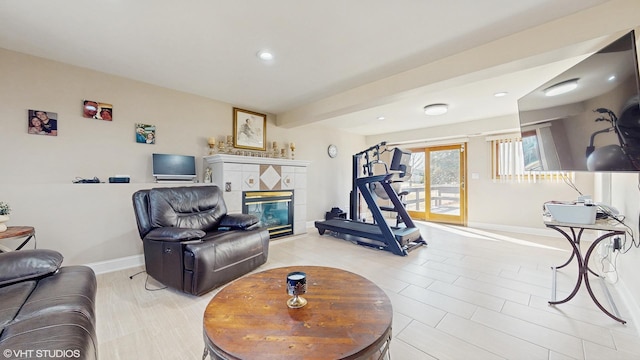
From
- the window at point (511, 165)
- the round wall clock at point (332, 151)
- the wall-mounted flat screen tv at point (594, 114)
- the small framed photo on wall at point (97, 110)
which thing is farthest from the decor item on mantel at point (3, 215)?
the window at point (511, 165)

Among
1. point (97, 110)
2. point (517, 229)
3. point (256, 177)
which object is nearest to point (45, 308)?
point (97, 110)

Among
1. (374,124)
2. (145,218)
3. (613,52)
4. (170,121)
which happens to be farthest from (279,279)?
(374,124)

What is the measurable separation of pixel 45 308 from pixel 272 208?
11.1 ft

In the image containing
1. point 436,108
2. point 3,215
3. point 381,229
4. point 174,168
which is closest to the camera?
point 3,215

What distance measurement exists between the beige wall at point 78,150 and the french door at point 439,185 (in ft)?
17.2

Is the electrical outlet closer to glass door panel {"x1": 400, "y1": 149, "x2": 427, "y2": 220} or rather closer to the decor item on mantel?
glass door panel {"x1": 400, "y1": 149, "x2": 427, "y2": 220}

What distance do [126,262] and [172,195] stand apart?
1.14 metres

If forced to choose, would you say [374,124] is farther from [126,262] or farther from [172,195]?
[126,262]

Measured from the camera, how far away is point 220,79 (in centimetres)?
318

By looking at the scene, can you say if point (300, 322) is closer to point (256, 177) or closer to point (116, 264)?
point (116, 264)

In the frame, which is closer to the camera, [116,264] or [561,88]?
[561,88]

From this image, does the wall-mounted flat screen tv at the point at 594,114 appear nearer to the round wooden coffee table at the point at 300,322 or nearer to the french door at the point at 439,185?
the round wooden coffee table at the point at 300,322

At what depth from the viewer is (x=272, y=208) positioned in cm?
441

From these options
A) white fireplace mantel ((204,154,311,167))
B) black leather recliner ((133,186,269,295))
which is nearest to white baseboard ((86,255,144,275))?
black leather recliner ((133,186,269,295))
